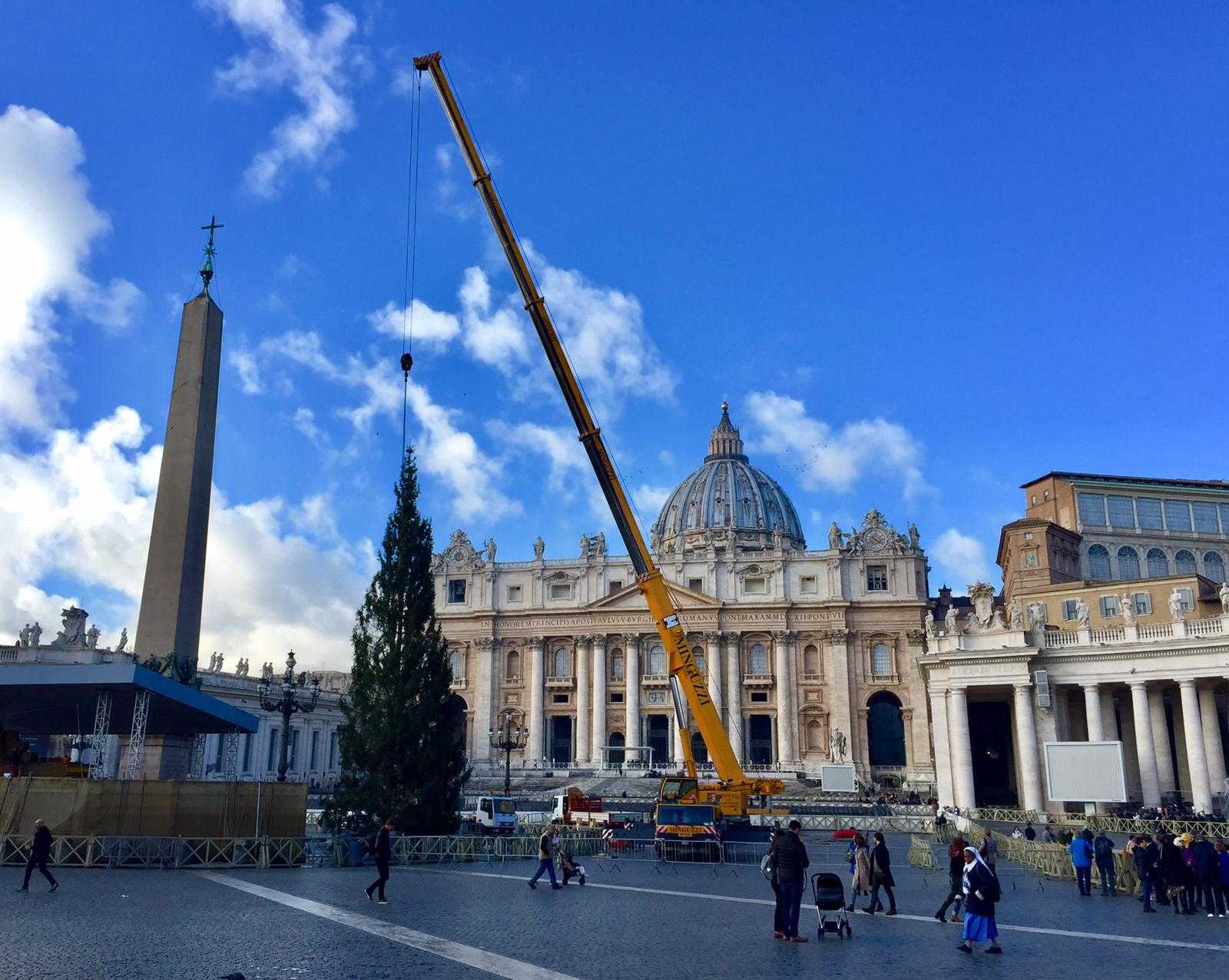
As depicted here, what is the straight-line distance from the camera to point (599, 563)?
77562 mm

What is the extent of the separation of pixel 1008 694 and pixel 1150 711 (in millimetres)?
5943

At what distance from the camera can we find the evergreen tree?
934 inches

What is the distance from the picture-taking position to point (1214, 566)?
5788 centimetres

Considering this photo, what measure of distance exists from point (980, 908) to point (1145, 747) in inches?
1133

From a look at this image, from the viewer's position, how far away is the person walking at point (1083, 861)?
1833 cm

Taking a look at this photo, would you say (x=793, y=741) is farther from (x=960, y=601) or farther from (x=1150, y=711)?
(x=1150, y=711)

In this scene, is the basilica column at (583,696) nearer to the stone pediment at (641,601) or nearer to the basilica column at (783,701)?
the stone pediment at (641,601)

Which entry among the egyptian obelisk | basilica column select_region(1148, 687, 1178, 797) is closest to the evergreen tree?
the egyptian obelisk

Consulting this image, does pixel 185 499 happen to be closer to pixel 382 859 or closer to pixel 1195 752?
pixel 382 859

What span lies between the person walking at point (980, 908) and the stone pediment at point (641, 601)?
6146cm

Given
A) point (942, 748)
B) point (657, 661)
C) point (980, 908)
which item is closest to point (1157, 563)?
point (942, 748)

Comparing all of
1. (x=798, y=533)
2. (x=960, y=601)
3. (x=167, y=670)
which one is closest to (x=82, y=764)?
(x=167, y=670)

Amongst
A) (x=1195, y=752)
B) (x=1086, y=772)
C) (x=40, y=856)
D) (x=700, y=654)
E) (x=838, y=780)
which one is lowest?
(x=40, y=856)

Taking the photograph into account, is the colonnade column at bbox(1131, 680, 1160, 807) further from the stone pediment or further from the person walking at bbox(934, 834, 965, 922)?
the stone pediment
